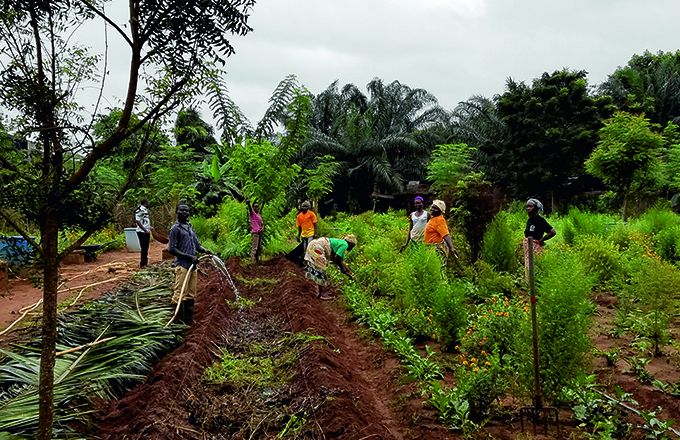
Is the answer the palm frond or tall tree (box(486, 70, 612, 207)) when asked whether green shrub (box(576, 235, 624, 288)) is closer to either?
the palm frond

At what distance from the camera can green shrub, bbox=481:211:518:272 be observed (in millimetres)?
9320

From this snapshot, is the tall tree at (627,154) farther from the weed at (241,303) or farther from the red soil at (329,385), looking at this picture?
the weed at (241,303)

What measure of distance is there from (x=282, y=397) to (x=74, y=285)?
7774mm

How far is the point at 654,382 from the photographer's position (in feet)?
14.6

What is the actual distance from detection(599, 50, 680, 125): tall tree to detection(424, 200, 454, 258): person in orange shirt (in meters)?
20.3

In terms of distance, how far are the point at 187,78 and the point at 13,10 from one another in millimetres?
999

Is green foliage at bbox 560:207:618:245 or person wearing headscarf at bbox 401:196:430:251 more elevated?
person wearing headscarf at bbox 401:196:430:251

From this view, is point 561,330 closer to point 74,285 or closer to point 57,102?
point 57,102

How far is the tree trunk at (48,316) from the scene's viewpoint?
120 inches

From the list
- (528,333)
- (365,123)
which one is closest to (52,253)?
(528,333)

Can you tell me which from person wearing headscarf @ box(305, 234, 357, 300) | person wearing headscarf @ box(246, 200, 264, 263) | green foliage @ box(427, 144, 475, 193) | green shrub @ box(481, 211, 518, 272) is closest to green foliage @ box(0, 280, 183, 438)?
person wearing headscarf @ box(305, 234, 357, 300)

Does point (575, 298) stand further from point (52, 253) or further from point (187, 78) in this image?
point (52, 253)

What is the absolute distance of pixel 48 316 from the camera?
308 centimetres

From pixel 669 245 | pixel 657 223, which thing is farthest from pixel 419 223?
pixel 657 223
